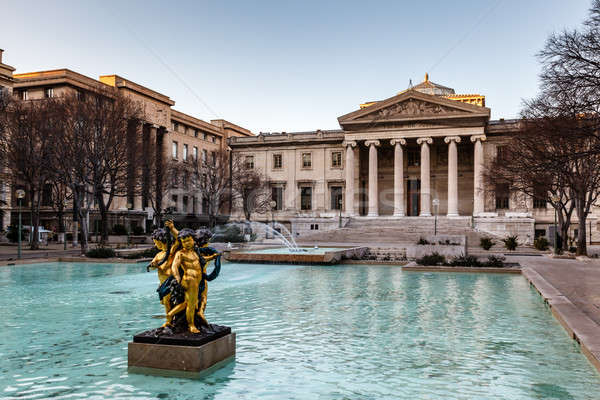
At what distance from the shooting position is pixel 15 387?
20.3ft

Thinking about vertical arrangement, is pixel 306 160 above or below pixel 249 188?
above

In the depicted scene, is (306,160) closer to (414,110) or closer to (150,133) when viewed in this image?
(414,110)

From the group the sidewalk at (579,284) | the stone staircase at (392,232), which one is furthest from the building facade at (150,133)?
the sidewalk at (579,284)

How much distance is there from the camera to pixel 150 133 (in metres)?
67.6

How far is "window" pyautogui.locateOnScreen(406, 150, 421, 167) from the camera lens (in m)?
61.6

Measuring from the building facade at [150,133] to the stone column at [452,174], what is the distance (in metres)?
26.4

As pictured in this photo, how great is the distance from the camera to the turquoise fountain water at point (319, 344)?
6.25m

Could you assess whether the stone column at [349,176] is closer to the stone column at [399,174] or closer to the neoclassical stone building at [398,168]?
the neoclassical stone building at [398,168]

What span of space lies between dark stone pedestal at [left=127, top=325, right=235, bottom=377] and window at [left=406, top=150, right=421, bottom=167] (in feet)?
187

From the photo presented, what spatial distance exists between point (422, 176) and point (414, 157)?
19.4ft

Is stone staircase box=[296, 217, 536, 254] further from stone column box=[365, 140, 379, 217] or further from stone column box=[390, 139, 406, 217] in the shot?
stone column box=[365, 140, 379, 217]

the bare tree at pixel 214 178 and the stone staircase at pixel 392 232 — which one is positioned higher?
the bare tree at pixel 214 178

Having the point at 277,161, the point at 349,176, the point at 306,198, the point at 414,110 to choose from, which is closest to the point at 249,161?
the point at 277,161

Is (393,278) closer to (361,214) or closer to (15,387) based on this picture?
(15,387)
